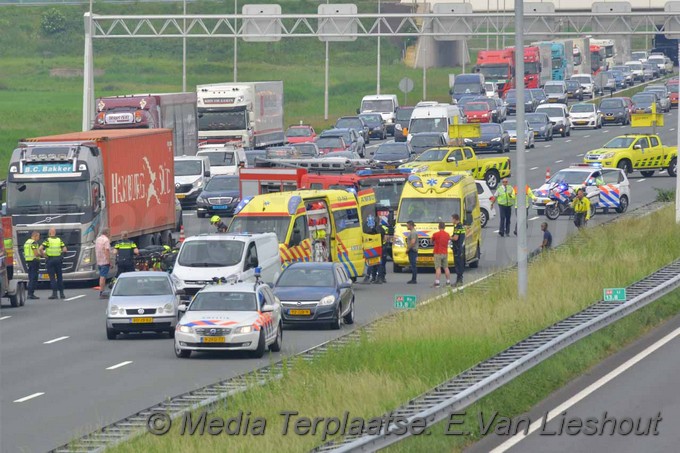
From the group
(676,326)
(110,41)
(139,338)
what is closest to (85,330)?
(139,338)

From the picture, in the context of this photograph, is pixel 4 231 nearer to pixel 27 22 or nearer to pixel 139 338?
pixel 139 338

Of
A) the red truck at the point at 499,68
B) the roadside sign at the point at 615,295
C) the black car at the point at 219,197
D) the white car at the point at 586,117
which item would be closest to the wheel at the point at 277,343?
the roadside sign at the point at 615,295

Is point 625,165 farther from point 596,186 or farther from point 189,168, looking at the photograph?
point 189,168

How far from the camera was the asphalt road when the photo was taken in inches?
816

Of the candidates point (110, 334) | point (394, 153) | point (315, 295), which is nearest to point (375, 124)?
point (394, 153)

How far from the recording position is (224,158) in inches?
2354

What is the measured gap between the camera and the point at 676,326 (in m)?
27.2

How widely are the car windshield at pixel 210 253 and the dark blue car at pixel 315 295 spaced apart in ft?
5.32

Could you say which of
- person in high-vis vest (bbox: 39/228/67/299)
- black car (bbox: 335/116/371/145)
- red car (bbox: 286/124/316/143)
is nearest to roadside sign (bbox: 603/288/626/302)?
person in high-vis vest (bbox: 39/228/67/299)

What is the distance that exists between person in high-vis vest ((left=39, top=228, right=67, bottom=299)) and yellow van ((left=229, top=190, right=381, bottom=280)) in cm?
417

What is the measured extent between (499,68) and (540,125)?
799 inches

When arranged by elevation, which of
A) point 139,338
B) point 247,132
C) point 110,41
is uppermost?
point 110,41

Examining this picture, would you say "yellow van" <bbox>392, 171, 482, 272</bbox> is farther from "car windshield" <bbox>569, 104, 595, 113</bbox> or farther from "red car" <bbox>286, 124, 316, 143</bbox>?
"car windshield" <bbox>569, 104, 595, 113</bbox>

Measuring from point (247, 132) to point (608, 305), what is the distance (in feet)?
140
